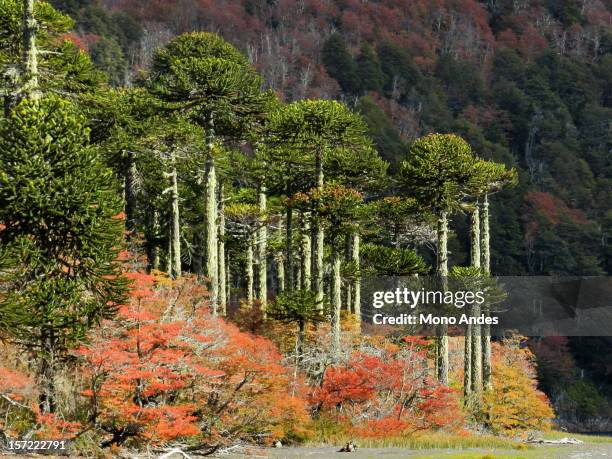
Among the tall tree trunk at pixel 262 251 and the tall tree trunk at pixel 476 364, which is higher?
the tall tree trunk at pixel 262 251

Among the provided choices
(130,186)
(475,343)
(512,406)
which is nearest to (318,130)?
(130,186)

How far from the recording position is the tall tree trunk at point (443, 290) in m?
35.0

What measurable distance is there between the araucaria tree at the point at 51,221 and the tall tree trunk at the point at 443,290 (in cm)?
1678

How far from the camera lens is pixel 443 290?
35719 millimetres

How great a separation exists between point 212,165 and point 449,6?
152 metres

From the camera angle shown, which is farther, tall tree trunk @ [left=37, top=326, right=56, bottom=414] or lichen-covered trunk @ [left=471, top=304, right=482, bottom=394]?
lichen-covered trunk @ [left=471, top=304, right=482, bottom=394]

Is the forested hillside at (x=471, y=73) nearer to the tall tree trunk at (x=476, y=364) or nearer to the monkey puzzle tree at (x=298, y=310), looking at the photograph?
the tall tree trunk at (x=476, y=364)

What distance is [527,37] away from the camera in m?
158

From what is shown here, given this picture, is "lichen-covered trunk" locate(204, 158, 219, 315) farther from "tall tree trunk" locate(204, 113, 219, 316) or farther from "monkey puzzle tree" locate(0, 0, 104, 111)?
"monkey puzzle tree" locate(0, 0, 104, 111)

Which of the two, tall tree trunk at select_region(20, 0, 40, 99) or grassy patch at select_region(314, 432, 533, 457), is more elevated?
tall tree trunk at select_region(20, 0, 40, 99)

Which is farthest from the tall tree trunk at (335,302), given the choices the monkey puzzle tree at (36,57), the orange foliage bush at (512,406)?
the monkey puzzle tree at (36,57)

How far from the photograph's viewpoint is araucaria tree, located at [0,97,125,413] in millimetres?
21438

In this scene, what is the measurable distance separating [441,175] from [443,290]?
5.03m

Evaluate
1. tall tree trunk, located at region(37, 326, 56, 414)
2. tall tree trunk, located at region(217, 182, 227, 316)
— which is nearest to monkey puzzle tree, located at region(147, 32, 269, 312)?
tall tree trunk, located at region(217, 182, 227, 316)
